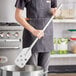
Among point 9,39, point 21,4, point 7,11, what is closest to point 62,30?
point 7,11

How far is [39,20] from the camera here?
196 cm

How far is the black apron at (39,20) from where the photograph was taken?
195cm

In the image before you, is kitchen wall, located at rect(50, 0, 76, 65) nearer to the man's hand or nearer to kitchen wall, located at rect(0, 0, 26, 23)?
kitchen wall, located at rect(0, 0, 26, 23)

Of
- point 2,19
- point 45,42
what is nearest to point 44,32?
point 45,42

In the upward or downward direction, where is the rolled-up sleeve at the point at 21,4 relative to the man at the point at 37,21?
upward

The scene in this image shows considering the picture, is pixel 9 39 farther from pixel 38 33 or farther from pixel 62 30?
pixel 62 30

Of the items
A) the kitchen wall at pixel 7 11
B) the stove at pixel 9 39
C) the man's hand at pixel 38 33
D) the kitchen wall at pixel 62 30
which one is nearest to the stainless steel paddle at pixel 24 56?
the man's hand at pixel 38 33

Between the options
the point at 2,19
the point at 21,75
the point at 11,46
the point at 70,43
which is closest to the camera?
the point at 21,75

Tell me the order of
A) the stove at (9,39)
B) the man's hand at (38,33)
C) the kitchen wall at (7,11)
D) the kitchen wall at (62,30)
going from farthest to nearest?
the kitchen wall at (62,30)
the kitchen wall at (7,11)
the stove at (9,39)
the man's hand at (38,33)

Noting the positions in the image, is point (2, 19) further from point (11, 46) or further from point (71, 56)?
point (71, 56)

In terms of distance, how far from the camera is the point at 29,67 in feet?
6.64

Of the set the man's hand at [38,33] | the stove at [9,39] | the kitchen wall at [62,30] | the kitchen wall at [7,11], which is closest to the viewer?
the man's hand at [38,33]

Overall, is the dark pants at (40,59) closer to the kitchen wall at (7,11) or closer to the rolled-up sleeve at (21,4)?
the rolled-up sleeve at (21,4)

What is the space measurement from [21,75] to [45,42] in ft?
1.05
